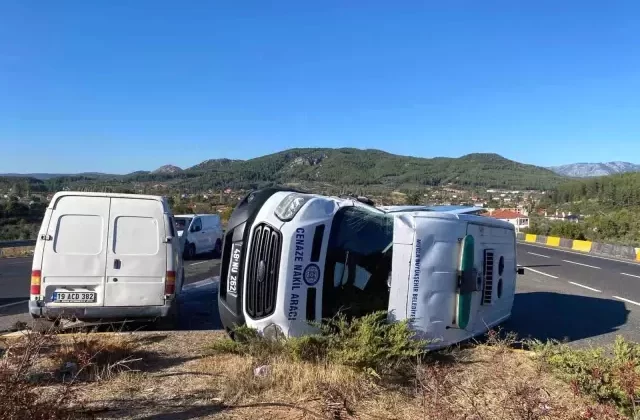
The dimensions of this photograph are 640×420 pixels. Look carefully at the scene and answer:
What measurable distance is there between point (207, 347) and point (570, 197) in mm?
113701

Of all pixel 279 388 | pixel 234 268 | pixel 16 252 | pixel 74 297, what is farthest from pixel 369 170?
pixel 279 388

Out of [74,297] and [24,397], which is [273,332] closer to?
[24,397]

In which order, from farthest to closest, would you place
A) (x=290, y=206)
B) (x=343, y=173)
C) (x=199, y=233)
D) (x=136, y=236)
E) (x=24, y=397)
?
1. (x=343, y=173)
2. (x=199, y=233)
3. (x=136, y=236)
4. (x=290, y=206)
5. (x=24, y=397)

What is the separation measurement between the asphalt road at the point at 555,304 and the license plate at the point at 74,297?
1509mm

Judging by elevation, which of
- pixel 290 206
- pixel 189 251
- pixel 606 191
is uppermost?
pixel 606 191

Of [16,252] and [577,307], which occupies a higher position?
[577,307]

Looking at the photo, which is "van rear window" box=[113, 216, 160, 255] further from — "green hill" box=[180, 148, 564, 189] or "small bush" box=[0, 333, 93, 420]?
"green hill" box=[180, 148, 564, 189]

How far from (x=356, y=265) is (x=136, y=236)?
3156 millimetres

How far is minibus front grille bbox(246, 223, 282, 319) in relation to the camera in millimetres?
5461

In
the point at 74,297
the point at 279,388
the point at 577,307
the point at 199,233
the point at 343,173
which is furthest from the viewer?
the point at 343,173

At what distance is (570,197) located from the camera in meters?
108

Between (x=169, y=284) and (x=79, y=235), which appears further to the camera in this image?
(x=169, y=284)

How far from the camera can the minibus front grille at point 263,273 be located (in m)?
5.46

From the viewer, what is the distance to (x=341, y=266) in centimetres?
574
